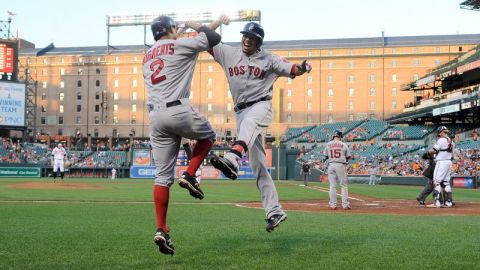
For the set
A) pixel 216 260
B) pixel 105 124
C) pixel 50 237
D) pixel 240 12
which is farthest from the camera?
pixel 105 124

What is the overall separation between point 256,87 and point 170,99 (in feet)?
3.89

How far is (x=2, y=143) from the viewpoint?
182 feet

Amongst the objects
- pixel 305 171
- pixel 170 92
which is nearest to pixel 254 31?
pixel 170 92

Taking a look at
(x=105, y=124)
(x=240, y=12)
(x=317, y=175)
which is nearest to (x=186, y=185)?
(x=317, y=175)

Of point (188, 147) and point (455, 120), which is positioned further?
point (455, 120)

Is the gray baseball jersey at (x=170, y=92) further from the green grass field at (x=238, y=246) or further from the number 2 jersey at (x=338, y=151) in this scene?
the number 2 jersey at (x=338, y=151)

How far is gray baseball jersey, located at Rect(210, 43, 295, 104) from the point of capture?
261 inches

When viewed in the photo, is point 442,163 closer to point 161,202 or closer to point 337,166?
point 337,166

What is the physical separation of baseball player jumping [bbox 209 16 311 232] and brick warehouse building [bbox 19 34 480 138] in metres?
75.1

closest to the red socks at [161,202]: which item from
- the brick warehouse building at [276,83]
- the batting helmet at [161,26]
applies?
the batting helmet at [161,26]

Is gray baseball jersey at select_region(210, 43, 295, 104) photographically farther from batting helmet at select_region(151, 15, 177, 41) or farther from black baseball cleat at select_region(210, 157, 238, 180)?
black baseball cleat at select_region(210, 157, 238, 180)

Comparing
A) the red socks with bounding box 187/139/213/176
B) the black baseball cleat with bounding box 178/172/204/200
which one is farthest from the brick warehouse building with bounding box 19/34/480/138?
the black baseball cleat with bounding box 178/172/204/200

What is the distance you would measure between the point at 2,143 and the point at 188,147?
5363 centimetres

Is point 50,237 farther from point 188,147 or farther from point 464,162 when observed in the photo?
point 464,162
